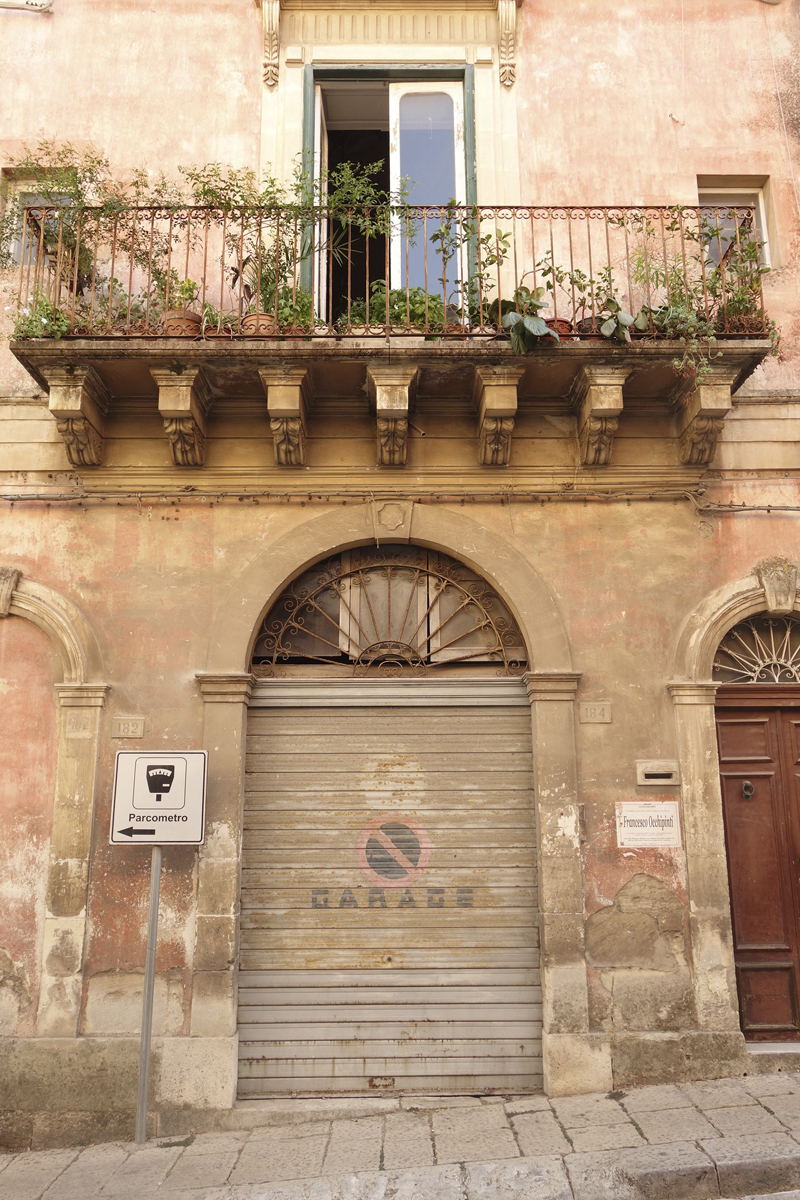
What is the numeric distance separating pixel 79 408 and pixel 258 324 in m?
1.38

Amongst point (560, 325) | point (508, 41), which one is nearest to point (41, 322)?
point (560, 325)

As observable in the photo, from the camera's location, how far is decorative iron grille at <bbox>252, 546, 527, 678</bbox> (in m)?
6.37

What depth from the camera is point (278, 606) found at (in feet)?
21.2

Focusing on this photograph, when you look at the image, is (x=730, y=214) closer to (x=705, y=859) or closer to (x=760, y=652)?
(x=760, y=652)

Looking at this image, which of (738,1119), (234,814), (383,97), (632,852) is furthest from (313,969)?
(383,97)

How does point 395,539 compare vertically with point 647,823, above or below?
above

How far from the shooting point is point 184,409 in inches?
235

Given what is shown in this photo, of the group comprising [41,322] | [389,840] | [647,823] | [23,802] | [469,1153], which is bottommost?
[469,1153]

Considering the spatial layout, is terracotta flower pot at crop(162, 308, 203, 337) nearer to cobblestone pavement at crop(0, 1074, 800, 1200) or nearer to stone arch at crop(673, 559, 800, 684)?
stone arch at crop(673, 559, 800, 684)

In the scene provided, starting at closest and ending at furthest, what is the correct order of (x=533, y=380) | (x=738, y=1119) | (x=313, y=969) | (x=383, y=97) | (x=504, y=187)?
(x=738, y=1119) < (x=313, y=969) < (x=533, y=380) < (x=504, y=187) < (x=383, y=97)

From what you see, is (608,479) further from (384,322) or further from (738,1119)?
(738,1119)

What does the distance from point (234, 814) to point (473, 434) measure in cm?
325

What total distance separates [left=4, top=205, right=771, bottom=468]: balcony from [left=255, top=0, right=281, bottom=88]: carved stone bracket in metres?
1.38

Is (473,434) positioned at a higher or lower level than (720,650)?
higher
